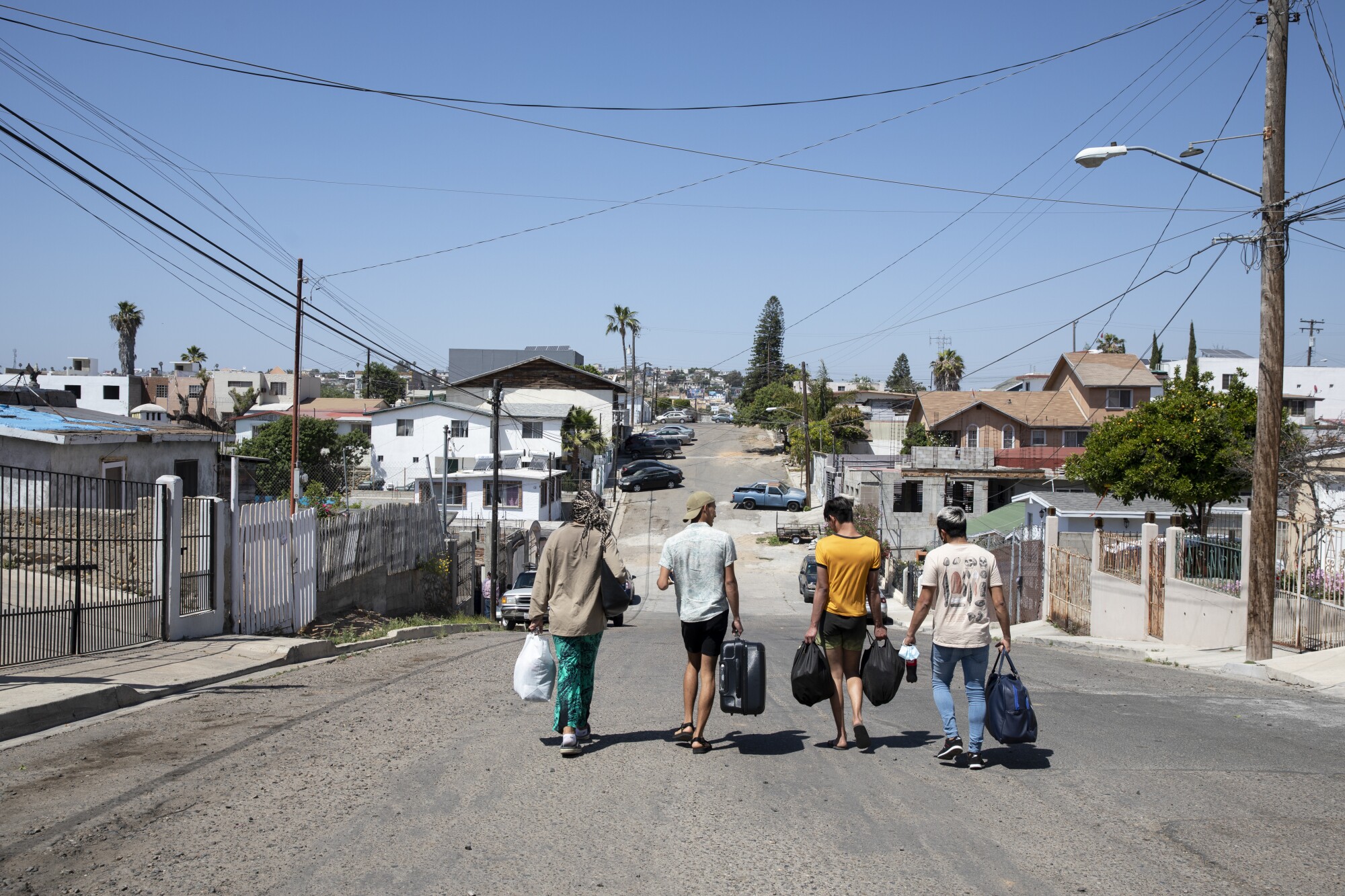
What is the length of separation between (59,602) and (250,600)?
11.0ft

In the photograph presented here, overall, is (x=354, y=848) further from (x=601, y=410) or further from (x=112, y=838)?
(x=601, y=410)

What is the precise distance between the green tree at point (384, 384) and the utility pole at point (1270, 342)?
10046 centimetres

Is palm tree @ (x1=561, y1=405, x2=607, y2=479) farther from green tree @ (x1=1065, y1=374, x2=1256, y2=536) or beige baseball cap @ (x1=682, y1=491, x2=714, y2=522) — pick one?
beige baseball cap @ (x1=682, y1=491, x2=714, y2=522)

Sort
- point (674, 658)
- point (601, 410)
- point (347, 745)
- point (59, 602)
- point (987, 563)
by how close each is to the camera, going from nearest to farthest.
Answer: point (987, 563) < point (347, 745) < point (59, 602) < point (674, 658) < point (601, 410)

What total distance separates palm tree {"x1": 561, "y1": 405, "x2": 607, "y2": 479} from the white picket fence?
129 feet

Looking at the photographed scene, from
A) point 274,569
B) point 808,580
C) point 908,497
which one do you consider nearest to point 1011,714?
point 274,569

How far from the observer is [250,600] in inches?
533

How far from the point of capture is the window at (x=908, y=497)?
50.0 meters

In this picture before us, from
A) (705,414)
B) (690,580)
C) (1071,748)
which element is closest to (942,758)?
(1071,748)

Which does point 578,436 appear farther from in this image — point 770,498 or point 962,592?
point 962,592

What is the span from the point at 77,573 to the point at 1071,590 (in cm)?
1968

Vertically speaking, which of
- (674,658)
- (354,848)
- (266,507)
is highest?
(266,507)

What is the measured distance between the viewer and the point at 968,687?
6.50 metres

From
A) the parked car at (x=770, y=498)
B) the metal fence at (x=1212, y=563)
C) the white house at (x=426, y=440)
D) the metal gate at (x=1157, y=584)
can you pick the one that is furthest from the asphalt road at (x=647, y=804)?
the parked car at (x=770, y=498)
